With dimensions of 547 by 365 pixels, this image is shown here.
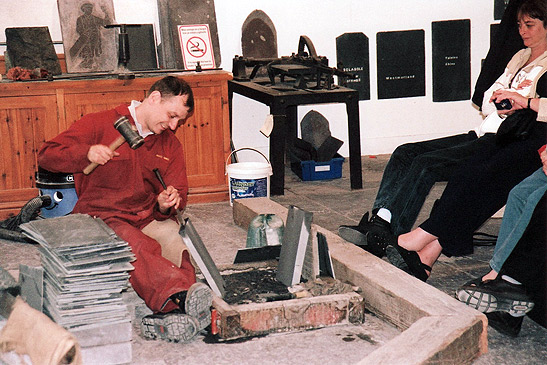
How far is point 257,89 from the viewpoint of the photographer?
5.55 m

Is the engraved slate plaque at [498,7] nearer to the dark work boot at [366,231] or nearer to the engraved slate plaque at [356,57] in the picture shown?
the engraved slate plaque at [356,57]

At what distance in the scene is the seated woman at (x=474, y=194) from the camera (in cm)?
350

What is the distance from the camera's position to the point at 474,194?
3.49 meters

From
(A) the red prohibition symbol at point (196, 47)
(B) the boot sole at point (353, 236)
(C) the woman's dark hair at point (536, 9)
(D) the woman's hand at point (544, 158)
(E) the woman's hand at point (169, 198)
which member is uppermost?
(C) the woman's dark hair at point (536, 9)

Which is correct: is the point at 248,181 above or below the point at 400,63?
below

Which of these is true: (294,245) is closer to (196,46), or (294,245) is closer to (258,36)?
(196,46)

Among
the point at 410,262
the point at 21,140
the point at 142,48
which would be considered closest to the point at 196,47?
the point at 142,48

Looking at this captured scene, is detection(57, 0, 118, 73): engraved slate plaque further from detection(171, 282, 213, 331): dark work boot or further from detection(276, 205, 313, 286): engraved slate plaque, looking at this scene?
detection(171, 282, 213, 331): dark work boot

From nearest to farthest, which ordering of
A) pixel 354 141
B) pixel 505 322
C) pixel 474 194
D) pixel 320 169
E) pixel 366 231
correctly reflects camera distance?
pixel 505 322, pixel 474 194, pixel 366 231, pixel 354 141, pixel 320 169

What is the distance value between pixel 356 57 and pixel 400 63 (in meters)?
0.42

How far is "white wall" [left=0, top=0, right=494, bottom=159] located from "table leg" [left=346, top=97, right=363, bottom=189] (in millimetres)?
985

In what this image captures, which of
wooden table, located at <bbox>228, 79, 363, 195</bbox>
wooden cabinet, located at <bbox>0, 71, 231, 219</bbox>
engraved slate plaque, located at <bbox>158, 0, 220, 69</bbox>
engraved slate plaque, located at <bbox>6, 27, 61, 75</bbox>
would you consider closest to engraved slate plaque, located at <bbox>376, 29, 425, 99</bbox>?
wooden table, located at <bbox>228, 79, 363, 195</bbox>

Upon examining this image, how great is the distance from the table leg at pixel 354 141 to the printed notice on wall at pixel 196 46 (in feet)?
3.41

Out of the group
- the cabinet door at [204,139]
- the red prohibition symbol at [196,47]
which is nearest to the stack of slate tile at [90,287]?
the cabinet door at [204,139]
